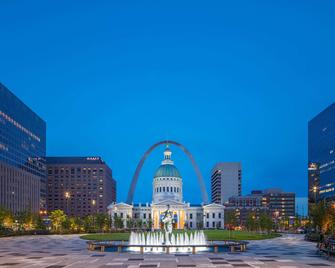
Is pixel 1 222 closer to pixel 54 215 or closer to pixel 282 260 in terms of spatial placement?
pixel 54 215

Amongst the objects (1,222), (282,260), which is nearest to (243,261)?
(282,260)

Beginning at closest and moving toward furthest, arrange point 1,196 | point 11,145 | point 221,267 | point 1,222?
point 221,267 → point 1,222 → point 1,196 → point 11,145

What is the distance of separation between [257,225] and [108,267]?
111523 millimetres

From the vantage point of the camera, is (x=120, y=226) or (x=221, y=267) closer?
(x=221, y=267)

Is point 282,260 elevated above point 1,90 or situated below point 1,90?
below

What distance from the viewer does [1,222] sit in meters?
113

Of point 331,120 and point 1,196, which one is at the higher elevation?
point 331,120

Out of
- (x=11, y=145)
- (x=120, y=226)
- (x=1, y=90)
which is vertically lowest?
(x=120, y=226)

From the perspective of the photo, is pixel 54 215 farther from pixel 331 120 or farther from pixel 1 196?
pixel 331 120

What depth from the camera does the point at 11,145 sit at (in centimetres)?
18888

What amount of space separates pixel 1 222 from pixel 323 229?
2726 inches

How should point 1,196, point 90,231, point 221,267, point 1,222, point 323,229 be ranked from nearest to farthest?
point 221,267
point 323,229
point 1,222
point 90,231
point 1,196

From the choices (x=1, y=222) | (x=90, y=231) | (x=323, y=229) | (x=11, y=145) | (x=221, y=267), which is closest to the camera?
(x=221, y=267)

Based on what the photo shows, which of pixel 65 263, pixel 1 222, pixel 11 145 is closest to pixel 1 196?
pixel 11 145
